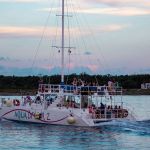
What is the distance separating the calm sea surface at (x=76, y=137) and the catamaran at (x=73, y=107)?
2.03 ft

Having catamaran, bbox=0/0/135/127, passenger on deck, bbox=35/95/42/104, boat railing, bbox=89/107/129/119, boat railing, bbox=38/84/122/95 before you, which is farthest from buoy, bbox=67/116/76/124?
passenger on deck, bbox=35/95/42/104

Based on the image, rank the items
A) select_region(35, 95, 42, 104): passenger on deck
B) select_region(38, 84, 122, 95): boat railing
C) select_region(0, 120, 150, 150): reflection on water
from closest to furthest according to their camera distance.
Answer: select_region(0, 120, 150, 150): reflection on water → select_region(38, 84, 122, 95): boat railing → select_region(35, 95, 42, 104): passenger on deck

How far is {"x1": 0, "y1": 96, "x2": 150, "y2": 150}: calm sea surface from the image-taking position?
38562 mm

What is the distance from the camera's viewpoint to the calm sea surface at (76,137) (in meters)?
38.6

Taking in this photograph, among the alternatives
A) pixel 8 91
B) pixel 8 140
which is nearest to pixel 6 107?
pixel 8 140

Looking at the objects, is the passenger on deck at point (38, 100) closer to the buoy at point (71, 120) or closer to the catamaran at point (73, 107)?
the catamaran at point (73, 107)

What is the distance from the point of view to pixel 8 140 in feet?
139

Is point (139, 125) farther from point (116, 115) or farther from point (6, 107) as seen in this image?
point (6, 107)

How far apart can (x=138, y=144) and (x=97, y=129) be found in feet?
24.3

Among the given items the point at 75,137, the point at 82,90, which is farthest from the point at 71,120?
the point at 75,137

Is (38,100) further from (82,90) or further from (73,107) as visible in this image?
(82,90)

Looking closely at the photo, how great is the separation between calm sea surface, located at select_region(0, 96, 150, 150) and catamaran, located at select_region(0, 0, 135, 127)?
620 millimetres

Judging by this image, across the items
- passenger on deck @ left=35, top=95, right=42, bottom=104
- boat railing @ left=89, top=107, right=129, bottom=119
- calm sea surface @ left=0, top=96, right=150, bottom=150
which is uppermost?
passenger on deck @ left=35, top=95, right=42, bottom=104

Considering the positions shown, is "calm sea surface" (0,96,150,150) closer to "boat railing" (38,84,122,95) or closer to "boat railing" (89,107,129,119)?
→ "boat railing" (89,107,129,119)
